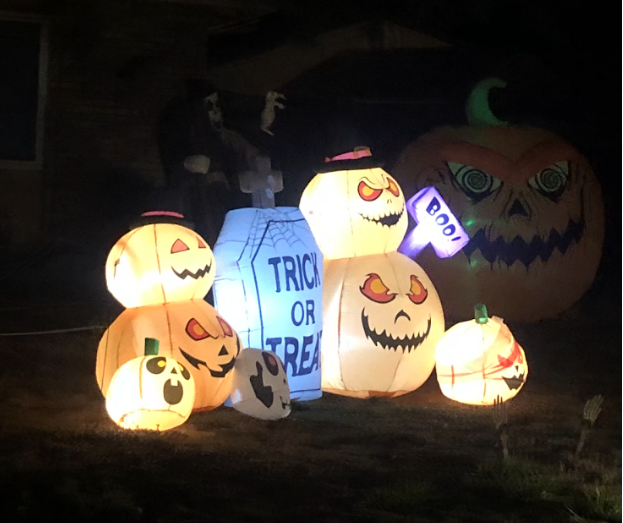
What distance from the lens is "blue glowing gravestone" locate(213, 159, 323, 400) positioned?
393 centimetres

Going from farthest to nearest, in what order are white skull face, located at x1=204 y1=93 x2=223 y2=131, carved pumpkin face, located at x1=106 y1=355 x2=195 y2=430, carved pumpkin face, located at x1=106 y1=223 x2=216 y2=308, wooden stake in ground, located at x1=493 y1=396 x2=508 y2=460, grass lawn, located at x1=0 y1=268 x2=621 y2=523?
white skull face, located at x1=204 y1=93 x2=223 y2=131, carved pumpkin face, located at x1=106 y1=223 x2=216 y2=308, carved pumpkin face, located at x1=106 y1=355 x2=195 y2=430, wooden stake in ground, located at x1=493 y1=396 x2=508 y2=460, grass lawn, located at x1=0 y1=268 x2=621 y2=523

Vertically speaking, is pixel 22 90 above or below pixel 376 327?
above

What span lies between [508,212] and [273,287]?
2.16 m

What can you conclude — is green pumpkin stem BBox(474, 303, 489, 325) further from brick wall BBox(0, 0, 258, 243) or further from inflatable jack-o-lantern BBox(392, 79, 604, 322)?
brick wall BBox(0, 0, 258, 243)

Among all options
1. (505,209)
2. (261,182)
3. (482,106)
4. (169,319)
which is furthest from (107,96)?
(169,319)

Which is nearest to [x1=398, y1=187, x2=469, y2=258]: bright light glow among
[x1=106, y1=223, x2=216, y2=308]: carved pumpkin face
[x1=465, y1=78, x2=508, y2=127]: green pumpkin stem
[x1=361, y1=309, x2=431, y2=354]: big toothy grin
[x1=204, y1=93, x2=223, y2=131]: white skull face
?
[x1=361, y1=309, x2=431, y2=354]: big toothy grin

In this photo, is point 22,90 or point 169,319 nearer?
point 169,319

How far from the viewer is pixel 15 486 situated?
2926 millimetres

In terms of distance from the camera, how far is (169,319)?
369cm

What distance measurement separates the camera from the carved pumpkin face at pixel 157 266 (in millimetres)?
3672

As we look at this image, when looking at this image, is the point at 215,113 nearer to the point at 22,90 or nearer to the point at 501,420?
the point at 22,90

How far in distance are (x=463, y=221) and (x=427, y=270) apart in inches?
15.7

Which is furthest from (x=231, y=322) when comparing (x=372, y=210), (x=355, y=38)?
(x=355, y=38)

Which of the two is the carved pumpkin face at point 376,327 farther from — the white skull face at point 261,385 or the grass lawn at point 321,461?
the white skull face at point 261,385
